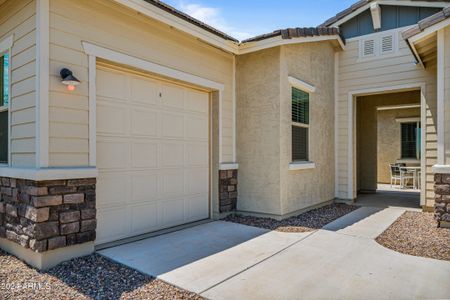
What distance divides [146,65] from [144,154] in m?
1.45

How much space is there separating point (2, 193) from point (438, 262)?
607 cm

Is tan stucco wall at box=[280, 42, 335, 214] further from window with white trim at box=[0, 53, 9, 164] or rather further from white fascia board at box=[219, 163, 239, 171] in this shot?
window with white trim at box=[0, 53, 9, 164]

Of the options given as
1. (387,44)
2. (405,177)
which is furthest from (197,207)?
(405,177)

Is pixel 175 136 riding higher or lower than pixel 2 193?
higher

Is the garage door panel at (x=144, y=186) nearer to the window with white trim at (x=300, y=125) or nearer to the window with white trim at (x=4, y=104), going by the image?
the window with white trim at (x=4, y=104)

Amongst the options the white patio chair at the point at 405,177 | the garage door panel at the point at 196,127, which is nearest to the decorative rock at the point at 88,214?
the garage door panel at the point at 196,127

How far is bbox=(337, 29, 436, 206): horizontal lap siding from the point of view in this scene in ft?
23.6

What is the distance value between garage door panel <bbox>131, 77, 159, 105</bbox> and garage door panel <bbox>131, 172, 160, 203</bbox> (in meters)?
1.23

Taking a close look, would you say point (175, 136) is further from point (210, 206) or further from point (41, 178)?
point (41, 178)

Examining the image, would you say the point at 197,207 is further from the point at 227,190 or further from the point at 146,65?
the point at 146,65

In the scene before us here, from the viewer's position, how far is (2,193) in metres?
4.49

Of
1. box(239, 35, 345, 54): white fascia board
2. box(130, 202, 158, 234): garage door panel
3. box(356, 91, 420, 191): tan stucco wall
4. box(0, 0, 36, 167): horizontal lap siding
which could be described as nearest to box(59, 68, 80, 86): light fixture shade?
box(0, 0, 36, 167): horizontal lap siding

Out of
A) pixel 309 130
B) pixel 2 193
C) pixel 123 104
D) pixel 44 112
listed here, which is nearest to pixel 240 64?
pixel 309 130

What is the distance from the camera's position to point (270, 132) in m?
6.38
